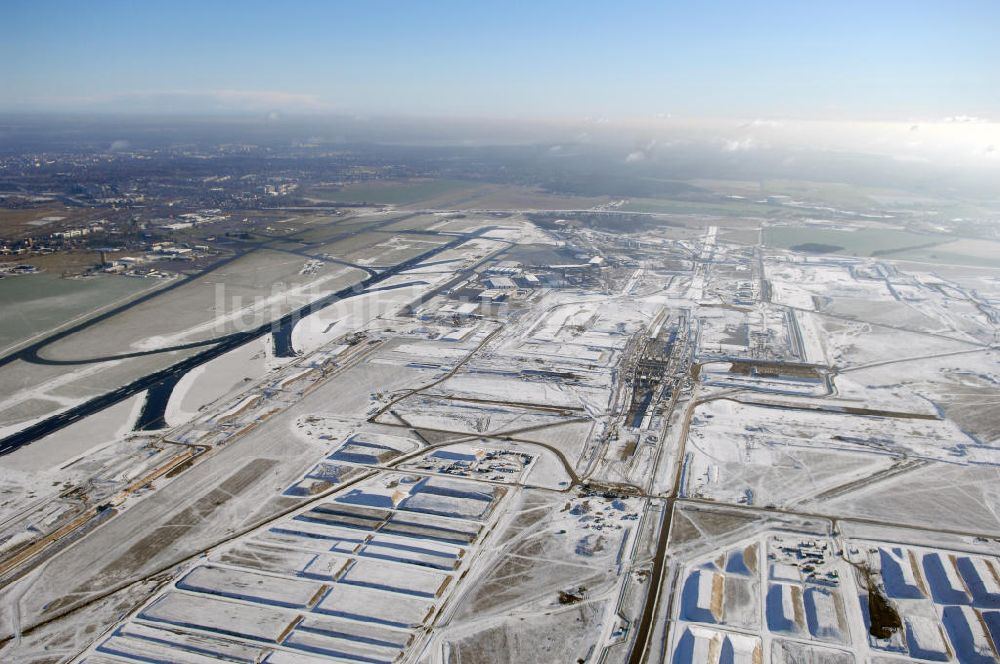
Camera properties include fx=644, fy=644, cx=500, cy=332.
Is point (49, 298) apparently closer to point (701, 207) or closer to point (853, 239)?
point (853, 239)

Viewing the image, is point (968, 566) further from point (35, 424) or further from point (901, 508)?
point (35, 424)

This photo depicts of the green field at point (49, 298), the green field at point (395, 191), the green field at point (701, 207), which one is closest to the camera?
the green field at point (49, 298)

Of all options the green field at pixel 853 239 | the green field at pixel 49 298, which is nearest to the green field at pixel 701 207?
the green field at pixel 853 239

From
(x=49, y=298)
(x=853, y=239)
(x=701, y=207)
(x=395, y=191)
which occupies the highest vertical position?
(x=395, y=191)

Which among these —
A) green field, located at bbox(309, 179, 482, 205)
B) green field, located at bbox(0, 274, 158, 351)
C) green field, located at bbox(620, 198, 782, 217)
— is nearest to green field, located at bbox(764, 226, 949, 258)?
green field, located at bbox(620, 198, 782, 217)

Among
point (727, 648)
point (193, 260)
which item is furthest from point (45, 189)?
point (727, 648)

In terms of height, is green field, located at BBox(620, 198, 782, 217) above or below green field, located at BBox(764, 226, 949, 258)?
above

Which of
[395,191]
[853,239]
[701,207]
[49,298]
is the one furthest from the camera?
[395,191]

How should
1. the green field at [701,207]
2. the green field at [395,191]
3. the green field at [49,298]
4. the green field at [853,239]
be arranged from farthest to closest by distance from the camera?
1. the green field at [395,191]
2. the green field at [701,207]
3. the green field at [853,239]
4. the green field at [49,298]

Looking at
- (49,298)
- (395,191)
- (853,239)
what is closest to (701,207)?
(853,239)

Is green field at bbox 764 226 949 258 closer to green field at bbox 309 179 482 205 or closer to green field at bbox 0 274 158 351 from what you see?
green field at bbox 309 179 482 205

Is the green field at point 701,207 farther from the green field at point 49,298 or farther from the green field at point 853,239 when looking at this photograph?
the green field at point 49,298
